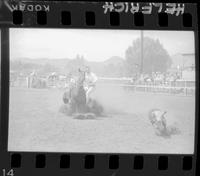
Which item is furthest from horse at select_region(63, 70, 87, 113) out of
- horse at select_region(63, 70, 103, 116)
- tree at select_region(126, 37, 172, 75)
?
tree at select_region(126, 37, 172, 75)

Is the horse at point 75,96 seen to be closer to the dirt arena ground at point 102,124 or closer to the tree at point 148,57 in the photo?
the dirt arena ground at point 102,124

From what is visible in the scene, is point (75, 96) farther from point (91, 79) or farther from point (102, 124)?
point (102, 124)

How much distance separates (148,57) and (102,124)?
21.1 inches

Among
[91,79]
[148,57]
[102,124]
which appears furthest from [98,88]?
[148,57]

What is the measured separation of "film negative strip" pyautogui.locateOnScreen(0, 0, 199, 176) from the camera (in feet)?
9.37

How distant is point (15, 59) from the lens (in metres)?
2.85

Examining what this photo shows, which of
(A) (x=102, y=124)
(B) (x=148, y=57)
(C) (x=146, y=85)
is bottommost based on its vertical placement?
(A) (x=102, y=124)

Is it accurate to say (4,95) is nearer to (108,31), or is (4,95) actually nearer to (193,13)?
(108,31)

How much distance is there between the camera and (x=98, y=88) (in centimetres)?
288

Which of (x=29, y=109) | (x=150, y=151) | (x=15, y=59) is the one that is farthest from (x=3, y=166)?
(x=150, y=151)

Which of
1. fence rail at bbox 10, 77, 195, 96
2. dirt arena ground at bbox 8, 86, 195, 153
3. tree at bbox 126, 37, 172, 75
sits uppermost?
tree at bbox 126, 37, 172, 75

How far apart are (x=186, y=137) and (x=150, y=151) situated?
26 cm

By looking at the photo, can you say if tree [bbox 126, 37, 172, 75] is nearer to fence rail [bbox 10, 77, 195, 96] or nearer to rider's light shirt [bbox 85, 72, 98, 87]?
fence rail [bbox 10, 77, 195, 96]

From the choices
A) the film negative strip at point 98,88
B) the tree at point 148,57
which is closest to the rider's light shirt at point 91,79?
the film negative strip at point 98,88
